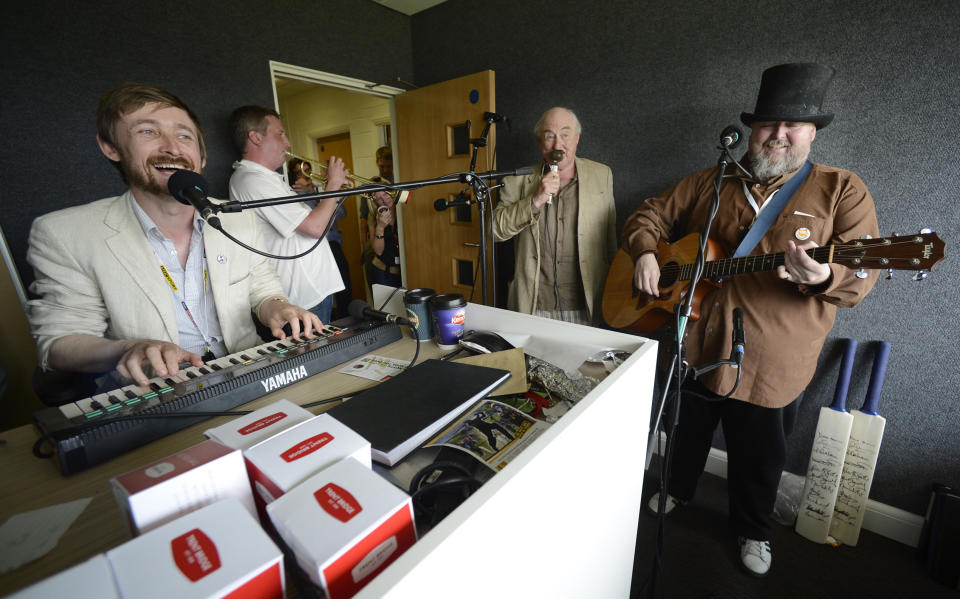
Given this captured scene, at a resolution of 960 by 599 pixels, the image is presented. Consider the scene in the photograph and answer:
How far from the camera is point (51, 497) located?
0.57 m

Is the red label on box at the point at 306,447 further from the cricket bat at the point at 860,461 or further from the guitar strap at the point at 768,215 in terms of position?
the cricket bat at the point at 860,461

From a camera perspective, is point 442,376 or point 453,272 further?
point 453,272

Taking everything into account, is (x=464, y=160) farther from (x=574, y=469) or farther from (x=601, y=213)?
(x=574, y=469)

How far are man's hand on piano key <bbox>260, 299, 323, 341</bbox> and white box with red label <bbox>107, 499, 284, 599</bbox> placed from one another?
0.74 m

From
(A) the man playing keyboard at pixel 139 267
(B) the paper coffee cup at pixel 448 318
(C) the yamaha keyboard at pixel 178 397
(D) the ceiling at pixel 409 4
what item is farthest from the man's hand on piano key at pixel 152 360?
(D) the ceiling at pixel 409 4

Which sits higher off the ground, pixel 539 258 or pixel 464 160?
pixel 464 160

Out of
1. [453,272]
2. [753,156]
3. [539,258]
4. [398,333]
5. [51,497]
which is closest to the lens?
[51,497]

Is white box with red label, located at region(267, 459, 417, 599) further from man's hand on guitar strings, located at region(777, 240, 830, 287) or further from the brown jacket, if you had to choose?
the brown jacket

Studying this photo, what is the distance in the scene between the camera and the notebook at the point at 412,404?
2.05 ft

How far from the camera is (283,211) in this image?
1.80 m

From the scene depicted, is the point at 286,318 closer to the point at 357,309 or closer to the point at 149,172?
the point at 357,309

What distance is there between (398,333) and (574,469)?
0.67m

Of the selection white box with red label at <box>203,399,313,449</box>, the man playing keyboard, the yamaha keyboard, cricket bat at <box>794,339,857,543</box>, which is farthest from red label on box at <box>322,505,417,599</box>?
cricket bat at <box>794,339,857,543</box>

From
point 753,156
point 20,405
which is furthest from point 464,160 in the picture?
point 20,405
